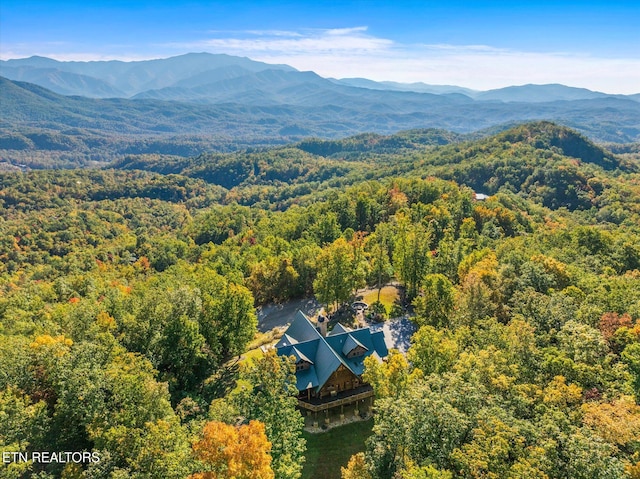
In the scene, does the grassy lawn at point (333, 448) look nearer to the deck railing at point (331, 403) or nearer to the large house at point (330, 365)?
the deck railing at point (331, 403)

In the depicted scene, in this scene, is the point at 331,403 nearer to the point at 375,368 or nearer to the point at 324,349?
the point at 324,349

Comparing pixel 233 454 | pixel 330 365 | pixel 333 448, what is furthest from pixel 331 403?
pixel 233 454

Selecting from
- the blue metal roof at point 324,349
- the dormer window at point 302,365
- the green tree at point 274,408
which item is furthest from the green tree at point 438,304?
the green tree at point 274,408

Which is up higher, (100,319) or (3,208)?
(100,319)

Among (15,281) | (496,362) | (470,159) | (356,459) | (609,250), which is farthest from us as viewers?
(470,159)

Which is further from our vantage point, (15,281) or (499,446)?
(15,281)

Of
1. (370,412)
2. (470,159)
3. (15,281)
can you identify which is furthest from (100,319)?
(470,159)

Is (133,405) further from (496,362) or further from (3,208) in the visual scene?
(3,208)
